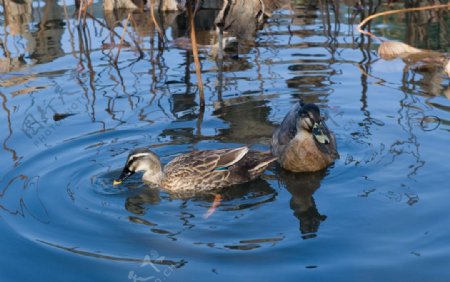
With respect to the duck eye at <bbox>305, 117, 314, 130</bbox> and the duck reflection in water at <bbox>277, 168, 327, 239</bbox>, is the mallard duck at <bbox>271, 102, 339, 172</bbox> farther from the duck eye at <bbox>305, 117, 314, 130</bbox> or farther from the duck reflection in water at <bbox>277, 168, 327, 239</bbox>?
the duck reflection in water at <bbox>277, 168, 327, 239</bbox>

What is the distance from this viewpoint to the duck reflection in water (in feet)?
22.3

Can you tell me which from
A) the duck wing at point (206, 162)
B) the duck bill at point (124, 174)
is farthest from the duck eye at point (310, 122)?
the duck bill at point (124, 174)

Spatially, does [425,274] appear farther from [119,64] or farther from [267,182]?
[119,64]

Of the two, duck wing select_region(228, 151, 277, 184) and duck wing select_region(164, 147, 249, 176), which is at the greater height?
duck wing select_region(164, 147, 249, 176)

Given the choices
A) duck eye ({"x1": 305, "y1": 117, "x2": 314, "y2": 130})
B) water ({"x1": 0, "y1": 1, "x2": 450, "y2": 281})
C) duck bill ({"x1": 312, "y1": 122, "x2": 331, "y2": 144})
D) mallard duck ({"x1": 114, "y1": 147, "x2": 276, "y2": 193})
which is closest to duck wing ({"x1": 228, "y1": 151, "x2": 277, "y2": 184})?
mallard duck ({"x1": 114, "y1": 147, "x2": 276, "y2": 193})

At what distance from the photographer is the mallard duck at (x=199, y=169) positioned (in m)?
8.02

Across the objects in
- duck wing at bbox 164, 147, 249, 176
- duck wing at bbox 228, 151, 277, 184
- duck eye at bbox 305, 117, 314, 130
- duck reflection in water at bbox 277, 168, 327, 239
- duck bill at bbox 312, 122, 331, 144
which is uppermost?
duck eye at bbox 305, 117, 314, 130

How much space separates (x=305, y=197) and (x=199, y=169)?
48.1 inches

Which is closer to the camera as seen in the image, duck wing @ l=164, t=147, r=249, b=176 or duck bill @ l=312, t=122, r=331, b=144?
duck wing @ l=164, t=147, r=249, b=176

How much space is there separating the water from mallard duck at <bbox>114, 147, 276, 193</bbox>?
18cm

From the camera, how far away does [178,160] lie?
27.3ft

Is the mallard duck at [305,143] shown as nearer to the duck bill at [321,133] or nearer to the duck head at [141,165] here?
the duck bill at [321,133]

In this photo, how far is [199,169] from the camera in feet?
26.6

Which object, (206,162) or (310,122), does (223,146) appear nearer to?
(206,162)
